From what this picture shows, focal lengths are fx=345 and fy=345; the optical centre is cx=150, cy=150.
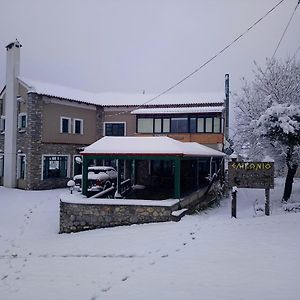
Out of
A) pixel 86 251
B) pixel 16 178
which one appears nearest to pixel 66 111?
pixel 16 178

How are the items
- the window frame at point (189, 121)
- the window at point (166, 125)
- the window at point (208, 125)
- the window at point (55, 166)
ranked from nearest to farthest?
the window at point (55, 166)
the window frame at point (189, 121)
the window at point (208, 125)
the window at point (166, 125)

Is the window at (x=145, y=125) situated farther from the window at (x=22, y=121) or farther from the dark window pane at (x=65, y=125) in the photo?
the window at (x=22, y=121)

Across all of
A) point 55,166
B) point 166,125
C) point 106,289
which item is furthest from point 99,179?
point 106,289

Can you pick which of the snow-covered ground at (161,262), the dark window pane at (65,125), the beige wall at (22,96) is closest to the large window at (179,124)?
the dark window pane at (65,125)

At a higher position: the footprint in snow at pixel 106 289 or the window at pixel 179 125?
the window at pixel 179 125

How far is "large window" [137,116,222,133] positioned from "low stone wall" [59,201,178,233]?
42.2ft

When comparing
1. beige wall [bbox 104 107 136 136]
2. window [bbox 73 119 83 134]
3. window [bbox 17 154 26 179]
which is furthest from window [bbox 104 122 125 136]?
window [bbox 17 154 26 179]

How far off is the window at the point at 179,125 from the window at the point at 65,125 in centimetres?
785

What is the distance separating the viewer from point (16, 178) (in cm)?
2472

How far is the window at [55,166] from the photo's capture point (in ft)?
79.9

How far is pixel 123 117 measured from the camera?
94.7 ft

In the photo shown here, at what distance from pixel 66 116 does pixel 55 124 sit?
1.32m

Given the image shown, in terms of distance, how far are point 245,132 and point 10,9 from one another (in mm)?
13598

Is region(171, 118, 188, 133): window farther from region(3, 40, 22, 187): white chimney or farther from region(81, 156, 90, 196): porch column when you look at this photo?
region(81, 156, 90, 196): porch column
